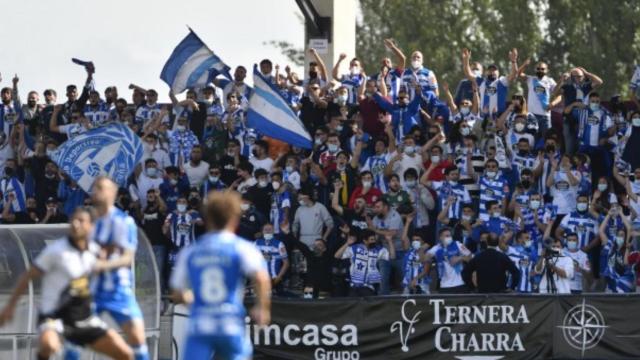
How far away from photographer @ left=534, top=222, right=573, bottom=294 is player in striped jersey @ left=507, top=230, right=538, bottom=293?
12cm

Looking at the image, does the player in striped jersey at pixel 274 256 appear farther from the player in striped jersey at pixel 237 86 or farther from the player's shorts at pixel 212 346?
the player's shorts at pixel 212 346

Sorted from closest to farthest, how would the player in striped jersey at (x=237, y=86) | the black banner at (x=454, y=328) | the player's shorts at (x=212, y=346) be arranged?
1. the player's shorts at (x=212, y=346)
2. the black banner at (x=454, y=328)
3. the player in striped jersey at (x=237, y=86)

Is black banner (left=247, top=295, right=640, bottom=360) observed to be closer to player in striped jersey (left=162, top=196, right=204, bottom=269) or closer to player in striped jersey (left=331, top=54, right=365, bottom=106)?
player in striped jersey (left=162, top=196, right=204, bottom=269)

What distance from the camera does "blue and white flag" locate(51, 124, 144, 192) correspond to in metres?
26.8

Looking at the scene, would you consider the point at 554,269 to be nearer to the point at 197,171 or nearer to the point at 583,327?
the point at 583,327

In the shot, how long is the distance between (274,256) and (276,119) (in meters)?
2.52

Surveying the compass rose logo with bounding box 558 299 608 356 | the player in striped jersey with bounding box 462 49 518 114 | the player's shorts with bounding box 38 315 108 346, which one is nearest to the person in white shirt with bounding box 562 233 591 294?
the compass rose logo with bounding box 558 299 608 356

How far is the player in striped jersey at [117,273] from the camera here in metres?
14.4

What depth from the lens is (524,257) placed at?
24484 millimetres

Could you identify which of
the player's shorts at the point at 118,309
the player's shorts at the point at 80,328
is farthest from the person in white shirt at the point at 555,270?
the player's shorts at the point at 80,328

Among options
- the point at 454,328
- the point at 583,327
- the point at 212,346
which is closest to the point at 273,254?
the point at 454,328

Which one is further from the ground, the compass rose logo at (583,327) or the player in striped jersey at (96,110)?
the player in striped jersey at (96,110)

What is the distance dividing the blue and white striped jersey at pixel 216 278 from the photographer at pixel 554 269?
12332 mm

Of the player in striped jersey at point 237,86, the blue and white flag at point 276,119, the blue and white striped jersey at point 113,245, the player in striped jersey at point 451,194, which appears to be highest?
the player in striped jersey at point 237,86
